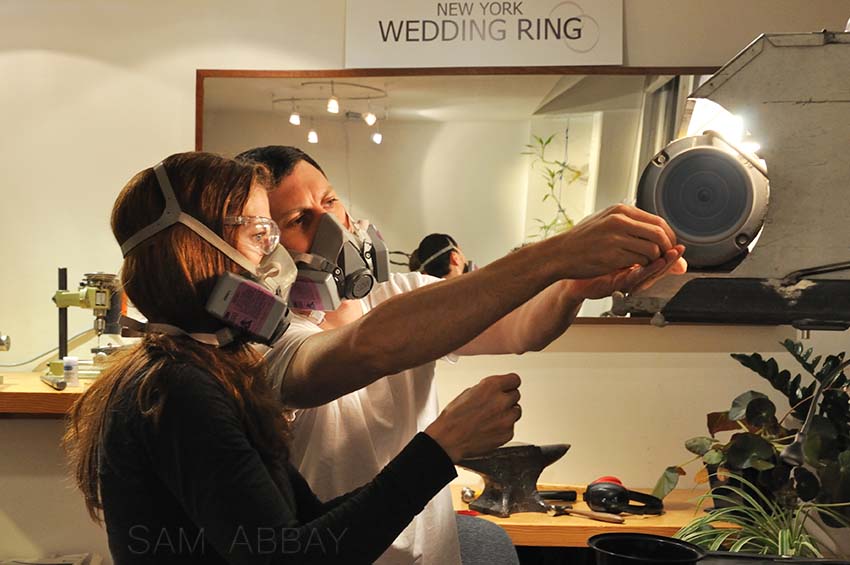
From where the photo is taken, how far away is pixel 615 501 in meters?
2.90

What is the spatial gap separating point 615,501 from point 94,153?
2.09 meters

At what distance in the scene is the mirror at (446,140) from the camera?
330 centimetres

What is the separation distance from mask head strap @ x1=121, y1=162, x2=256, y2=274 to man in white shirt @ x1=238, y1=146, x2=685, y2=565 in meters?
0.22

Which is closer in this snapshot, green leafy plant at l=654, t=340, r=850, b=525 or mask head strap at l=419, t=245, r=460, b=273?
green leafy plant at l=654, t=340, r=850, b=525

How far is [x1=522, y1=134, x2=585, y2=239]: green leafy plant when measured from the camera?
10.8 feet

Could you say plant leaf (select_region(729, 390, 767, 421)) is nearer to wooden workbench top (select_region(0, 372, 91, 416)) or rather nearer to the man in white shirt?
the man in white shirt

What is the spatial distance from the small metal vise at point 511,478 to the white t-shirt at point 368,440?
1.09 meters

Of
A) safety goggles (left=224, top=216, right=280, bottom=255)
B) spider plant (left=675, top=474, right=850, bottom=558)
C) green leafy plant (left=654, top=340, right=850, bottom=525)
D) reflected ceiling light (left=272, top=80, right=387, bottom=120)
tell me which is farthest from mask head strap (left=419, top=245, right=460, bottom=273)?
safety goggles (left=224, top=216, right=280, bottom=255)

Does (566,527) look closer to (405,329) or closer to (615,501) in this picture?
(615,501)

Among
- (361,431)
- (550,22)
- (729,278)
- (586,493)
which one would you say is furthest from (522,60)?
(729,278)

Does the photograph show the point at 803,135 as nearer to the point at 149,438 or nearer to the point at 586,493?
the point at 149,438

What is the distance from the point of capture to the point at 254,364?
4.84 feet

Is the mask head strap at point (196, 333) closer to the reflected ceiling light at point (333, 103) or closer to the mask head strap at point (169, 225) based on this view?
the mask head strap at point (169, 225)

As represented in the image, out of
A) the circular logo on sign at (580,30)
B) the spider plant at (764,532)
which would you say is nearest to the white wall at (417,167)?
the circular logo on sign at (580,30)
